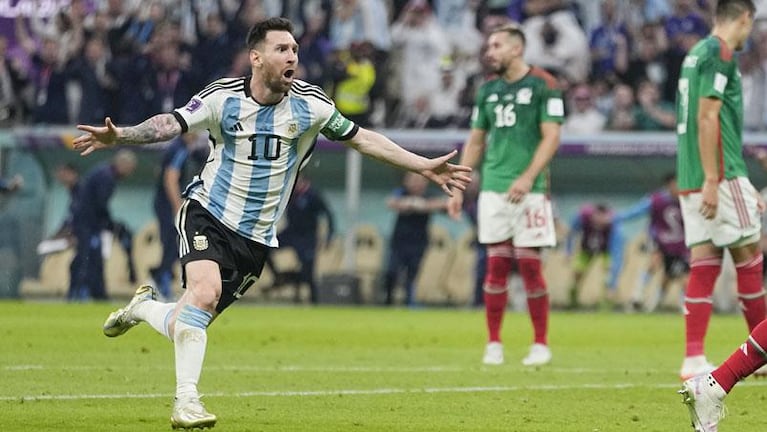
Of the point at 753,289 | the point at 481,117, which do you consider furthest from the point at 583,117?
the point at 753,289

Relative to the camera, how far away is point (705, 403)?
669 centimetres

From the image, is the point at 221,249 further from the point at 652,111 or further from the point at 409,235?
the point at 652,111

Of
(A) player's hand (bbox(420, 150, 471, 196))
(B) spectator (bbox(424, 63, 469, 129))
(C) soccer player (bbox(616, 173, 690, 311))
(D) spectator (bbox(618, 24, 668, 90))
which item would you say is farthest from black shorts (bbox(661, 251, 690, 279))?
(A) player's hand (bbox(420, 150, 471, 196))

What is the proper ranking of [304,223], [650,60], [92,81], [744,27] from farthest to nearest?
[92,81] → [304,223] → [650,60] → [744,27]

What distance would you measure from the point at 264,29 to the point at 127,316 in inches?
69.6

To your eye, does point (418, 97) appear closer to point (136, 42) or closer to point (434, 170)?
point (136, 42)

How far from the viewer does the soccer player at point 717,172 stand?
9.76 meters

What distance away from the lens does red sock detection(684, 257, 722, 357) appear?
389 inches

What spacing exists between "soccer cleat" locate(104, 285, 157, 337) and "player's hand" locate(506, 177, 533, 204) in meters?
3.82

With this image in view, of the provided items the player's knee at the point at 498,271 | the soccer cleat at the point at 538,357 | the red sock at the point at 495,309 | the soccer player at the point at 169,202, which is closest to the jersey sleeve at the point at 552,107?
the player's knee at the point at 498,271

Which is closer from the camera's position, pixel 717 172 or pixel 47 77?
pixel 717 172

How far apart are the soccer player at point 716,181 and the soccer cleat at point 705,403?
119 inches

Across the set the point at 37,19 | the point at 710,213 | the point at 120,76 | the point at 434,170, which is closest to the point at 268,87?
the point at 434,170

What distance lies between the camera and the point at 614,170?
22844 millimetres
